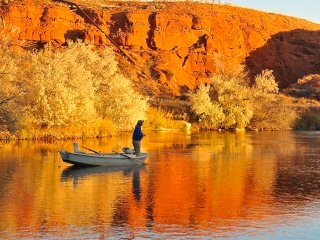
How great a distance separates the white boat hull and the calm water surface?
0.39 m

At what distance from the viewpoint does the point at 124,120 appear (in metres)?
45.7

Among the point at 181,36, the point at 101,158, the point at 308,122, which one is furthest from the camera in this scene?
the point at 181,36

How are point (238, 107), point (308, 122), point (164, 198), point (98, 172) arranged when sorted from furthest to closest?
point (308, 122)
point (238, 107)
point (98, 172)
point (164, 198)

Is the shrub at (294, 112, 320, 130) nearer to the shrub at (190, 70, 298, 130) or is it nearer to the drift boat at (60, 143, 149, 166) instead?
the shrub at (190, 70, 298, 130)

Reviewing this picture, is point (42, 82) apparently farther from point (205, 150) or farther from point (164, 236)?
point (164, 236)

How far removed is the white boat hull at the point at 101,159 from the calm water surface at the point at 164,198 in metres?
0.39

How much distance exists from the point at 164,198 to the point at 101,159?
26.0ft

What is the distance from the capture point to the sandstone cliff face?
258 feet

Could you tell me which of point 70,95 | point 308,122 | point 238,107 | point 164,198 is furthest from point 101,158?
point 308,122

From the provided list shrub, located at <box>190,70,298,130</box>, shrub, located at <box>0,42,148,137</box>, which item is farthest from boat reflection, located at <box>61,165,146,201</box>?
shrub, located at <box>190,70,298,130</box>

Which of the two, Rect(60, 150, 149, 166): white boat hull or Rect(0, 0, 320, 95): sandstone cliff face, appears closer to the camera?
Rect(60, 150, 149, 166): white boat hull

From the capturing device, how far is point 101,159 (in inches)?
1004

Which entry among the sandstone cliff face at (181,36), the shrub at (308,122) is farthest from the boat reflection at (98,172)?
the sandstone cliff face at (181,36)

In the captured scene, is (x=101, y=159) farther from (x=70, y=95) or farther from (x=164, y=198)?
(x=70, y=95)
